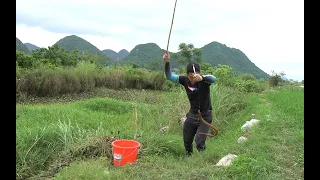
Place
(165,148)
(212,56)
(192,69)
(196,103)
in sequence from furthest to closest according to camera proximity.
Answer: (212,56) < (165,148) < (196,103) < (192,69)

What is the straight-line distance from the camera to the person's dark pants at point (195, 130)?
15.6 ft

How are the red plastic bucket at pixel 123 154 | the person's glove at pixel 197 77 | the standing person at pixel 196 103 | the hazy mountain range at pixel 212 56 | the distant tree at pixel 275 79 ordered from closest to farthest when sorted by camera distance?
1. the red plastic bucket at pixel 123 154
2. the person's glove at pixel 197 77
3. the standing person at pixel 196 103
4. the distant tree at pixel 275 79
5. the hazy mountain range at pixel 212 56

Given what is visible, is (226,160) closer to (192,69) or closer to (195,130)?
(195,130)

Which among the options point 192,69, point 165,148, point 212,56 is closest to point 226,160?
point 165,148

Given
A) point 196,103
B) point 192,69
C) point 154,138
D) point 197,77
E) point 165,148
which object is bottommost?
point 165,148

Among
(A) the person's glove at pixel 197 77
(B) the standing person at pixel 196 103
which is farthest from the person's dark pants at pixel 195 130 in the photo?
(A) the person's glove at pixel 197 77

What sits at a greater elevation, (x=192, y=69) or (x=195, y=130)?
(x=192, y=69)

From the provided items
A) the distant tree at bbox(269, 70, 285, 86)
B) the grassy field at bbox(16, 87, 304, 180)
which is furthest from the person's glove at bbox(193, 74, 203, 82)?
the distant tree at bbox(269, 70, 285, 86)

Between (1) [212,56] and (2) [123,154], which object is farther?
(1) [212,56]

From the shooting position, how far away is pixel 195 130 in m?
4.89

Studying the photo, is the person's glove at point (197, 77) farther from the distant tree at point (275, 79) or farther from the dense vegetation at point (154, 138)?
the distant tree at point (275, 79)

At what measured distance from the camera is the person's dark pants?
4742 millimetres

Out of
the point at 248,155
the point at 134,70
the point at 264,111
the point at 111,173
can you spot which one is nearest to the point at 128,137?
the point at 111,173

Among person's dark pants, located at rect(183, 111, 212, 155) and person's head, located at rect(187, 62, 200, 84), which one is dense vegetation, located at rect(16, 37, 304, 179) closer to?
person's dark pants, located at rect(183, 111, 212, 155)
